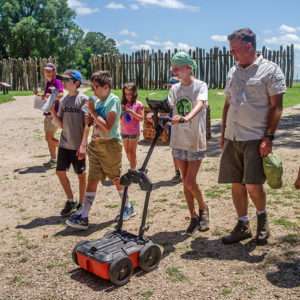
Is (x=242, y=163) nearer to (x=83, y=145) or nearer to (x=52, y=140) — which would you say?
(x=83, y=145)

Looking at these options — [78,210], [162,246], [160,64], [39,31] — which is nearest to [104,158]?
[78,210]

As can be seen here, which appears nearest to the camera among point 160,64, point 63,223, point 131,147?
point 63,223

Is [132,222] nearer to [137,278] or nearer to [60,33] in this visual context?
[137,278]

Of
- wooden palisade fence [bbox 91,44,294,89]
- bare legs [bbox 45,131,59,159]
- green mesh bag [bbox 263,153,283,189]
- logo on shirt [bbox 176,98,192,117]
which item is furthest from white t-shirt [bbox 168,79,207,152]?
wooden palisade fence [bbox 91,44,294,89]

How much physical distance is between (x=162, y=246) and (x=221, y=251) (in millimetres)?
595

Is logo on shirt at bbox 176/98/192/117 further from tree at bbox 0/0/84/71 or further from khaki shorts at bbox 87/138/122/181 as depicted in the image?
tree at bbox 0/0/84/71

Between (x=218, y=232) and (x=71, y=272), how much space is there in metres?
1.67

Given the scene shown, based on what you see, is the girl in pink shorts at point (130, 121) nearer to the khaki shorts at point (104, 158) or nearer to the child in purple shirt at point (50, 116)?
the child in purple shirt at point (50, 116)

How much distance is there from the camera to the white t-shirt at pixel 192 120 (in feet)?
14.6

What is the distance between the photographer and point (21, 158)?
30.1ft

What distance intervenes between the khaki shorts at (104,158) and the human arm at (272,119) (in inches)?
67.2

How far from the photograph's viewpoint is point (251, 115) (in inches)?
159

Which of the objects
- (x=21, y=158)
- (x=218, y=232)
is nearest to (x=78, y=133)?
Answer: (x=218, y=232)

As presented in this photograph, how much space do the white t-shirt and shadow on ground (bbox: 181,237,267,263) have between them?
96 cm
